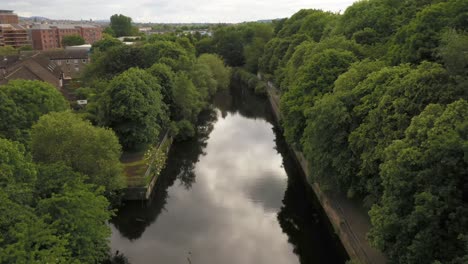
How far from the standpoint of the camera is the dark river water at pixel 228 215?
23.5 metres

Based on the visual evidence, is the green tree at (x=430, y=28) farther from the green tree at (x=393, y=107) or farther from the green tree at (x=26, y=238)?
the green tree at (x=26, y=238)

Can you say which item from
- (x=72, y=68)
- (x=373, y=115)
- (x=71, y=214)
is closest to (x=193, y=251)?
(x=71, y=214)

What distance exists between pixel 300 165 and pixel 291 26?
39.3 m

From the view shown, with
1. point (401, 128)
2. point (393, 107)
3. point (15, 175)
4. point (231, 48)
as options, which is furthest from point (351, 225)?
point (231, 48)

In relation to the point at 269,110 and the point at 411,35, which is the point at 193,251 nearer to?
the point at 411,35

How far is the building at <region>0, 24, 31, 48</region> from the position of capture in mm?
115025

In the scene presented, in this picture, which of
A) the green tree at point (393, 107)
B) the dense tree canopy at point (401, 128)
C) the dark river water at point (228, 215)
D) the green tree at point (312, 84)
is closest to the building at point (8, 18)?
the dark river water at point (228, 215)

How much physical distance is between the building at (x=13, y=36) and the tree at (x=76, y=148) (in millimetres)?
107774

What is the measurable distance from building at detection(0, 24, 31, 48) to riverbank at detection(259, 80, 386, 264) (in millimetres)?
115890

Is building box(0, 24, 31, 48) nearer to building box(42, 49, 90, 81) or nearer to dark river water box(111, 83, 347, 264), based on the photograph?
building box(42, 49, 90, 81)

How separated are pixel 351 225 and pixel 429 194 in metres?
9.33

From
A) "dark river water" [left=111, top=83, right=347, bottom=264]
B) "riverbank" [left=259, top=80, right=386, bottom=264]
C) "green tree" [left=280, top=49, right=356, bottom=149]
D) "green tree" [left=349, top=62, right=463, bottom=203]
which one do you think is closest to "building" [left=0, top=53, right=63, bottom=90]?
"dark river water" [left=111, top=83, right=347, bottom=264]

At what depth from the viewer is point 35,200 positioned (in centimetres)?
1812

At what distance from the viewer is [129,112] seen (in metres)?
33.8
